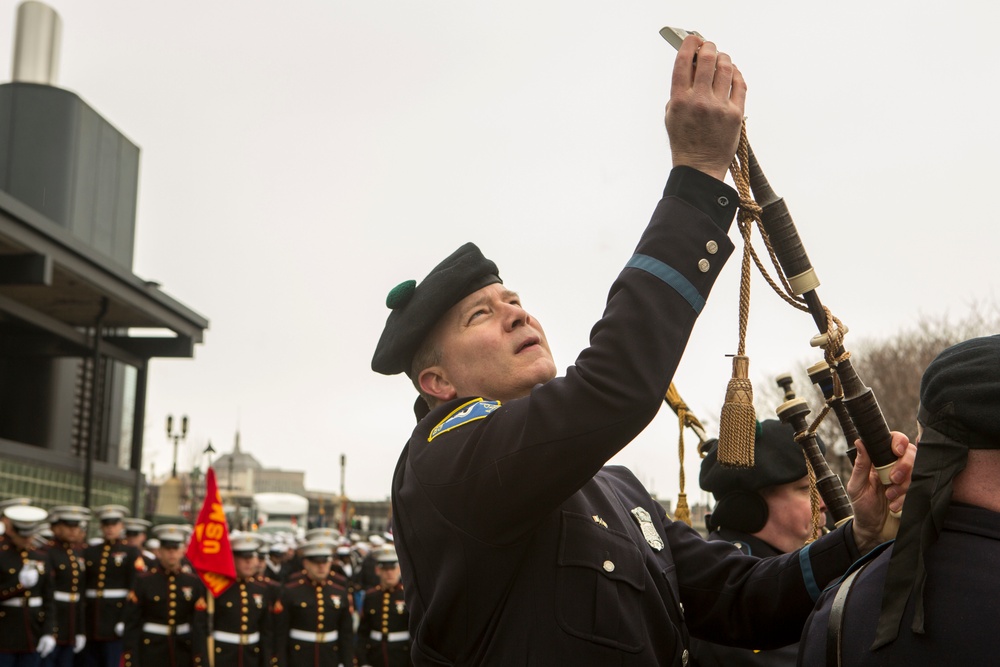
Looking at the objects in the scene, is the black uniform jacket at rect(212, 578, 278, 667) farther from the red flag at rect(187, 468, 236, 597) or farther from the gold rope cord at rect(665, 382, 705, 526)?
the gold rope cord at rect(665, 382, 705, 526)

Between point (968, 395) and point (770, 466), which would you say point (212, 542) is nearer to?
point (770, 466)

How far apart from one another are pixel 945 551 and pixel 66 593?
16.7 metres

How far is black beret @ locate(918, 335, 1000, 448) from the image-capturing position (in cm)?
213

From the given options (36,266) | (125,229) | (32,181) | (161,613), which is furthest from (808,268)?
(125,229)

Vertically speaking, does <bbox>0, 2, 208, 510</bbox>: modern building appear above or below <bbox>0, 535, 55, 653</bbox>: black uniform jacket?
above

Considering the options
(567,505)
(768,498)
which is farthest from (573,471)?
(768,498)

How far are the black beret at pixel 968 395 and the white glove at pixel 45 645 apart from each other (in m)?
15.7

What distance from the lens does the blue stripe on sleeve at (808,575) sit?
9.71ft

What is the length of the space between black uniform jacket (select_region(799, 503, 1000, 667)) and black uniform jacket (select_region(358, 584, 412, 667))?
14982mm

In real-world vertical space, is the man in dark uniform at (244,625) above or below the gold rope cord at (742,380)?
below

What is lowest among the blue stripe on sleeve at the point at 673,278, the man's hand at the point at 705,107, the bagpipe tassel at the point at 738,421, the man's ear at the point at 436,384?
the bagpipe tassel at the point at 738,421

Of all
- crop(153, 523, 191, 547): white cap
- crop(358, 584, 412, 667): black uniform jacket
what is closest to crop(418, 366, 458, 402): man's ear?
crop(358, 584, 412, 667): black uniform jacket

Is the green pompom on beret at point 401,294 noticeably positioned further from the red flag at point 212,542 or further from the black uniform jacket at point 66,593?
the black uniform jacket at point 66,593

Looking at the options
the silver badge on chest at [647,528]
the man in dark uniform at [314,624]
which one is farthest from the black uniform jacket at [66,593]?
the silver badge on chest at [647,528]
